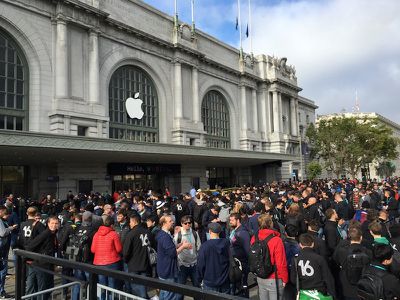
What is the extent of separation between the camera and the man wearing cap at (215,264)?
5.87m

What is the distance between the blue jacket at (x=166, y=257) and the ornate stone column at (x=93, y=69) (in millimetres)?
23833

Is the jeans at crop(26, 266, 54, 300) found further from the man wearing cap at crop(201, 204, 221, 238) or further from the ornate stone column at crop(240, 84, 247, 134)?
the ornate stone column at crop(240, 84, 247, 134)

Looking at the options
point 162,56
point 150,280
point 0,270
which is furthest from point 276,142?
point 150,280

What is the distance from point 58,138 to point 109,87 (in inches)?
488

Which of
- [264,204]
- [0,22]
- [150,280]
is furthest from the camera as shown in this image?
[0,22]

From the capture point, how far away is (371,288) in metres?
3.65

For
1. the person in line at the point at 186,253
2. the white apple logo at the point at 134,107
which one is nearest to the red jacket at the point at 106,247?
the person in line at the point at 186,253

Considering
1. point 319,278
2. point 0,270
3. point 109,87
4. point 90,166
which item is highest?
point 109,87

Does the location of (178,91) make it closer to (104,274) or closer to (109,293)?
(109,293)

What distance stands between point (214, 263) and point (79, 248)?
3470 mm

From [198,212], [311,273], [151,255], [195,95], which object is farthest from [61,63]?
[311,273]

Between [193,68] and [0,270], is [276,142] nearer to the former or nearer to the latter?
[193,68]

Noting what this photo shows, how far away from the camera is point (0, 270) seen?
7.93 m

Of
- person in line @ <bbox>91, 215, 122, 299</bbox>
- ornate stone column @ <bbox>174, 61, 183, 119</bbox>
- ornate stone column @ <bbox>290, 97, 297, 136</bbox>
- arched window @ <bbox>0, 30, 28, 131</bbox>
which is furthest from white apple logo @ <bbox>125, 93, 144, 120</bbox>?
ornate stone column @ <bbox>290, 97, 297, 136</bbox>
